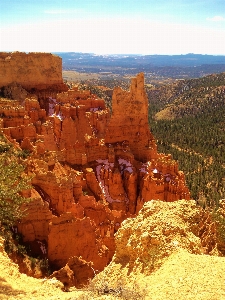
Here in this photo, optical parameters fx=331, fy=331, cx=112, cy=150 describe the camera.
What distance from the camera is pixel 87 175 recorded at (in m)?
27.1

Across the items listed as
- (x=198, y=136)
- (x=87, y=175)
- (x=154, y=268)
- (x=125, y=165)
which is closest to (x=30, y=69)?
Answer: (x=125, y=165)

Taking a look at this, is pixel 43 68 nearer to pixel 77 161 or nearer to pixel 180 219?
pixel 77 161

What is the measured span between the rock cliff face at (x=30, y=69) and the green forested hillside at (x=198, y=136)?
27.0 metres

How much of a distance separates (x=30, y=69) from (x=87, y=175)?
2760 centimetres

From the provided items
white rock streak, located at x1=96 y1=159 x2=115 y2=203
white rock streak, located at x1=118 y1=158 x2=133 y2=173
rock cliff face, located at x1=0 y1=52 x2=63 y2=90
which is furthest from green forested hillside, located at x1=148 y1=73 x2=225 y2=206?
rock cliff face, located at x1=0 y1=52 x2=63 y2=90

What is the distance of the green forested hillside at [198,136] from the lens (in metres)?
53.8

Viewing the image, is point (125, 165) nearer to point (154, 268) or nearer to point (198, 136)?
point (154, 268)

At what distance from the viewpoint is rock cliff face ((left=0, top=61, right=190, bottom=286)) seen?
17969mm

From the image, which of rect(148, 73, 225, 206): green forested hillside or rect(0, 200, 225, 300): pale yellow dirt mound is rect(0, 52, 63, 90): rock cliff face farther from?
rect(0, 200, 225, 300): pale yellow dirt mound

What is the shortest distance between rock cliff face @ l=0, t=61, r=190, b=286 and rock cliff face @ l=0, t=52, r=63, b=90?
8.33 meters

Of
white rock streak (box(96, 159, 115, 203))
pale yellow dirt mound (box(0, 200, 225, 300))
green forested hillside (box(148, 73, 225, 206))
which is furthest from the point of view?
green forested hillside (box(148, 73, 225, 206))

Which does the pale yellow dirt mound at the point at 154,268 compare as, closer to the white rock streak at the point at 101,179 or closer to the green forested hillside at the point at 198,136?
the white rock streak at the point at 101,179

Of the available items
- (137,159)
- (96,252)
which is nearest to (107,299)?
(96,252)

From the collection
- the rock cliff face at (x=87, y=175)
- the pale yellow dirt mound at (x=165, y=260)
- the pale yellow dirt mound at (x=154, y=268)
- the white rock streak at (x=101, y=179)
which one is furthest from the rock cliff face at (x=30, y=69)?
the pale yellow dirt mound at (x=165, y=260)
